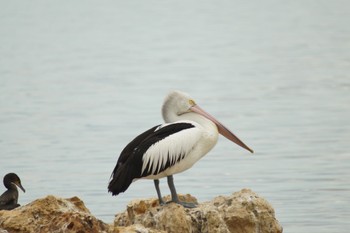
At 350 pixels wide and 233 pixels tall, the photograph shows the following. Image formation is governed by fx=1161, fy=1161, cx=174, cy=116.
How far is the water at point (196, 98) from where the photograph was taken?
537 inches

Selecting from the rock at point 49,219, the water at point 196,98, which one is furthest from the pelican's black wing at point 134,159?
the water at point 196,98

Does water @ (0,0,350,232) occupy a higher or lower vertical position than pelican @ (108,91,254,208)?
lower

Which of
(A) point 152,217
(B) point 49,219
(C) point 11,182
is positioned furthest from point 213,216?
(C) point 11,182

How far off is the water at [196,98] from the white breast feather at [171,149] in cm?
250

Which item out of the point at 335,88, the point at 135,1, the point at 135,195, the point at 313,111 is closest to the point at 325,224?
the point at 135,195

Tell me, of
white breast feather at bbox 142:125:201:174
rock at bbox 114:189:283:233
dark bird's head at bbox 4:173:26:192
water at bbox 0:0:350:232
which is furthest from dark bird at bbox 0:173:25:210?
water at bbox 0:0:350:232

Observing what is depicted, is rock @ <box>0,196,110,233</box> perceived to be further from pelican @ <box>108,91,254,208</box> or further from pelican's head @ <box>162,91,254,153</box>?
pelican's head @ <box>162,91,254,153</box>

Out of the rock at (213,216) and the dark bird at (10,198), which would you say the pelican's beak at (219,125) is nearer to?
the rock at (213,216)

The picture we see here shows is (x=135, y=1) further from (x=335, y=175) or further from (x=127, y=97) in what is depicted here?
(x=335, y=175)

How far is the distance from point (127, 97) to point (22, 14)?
34159 mm

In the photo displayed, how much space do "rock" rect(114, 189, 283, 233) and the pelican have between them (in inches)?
8.5

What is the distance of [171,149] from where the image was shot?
8664 mm

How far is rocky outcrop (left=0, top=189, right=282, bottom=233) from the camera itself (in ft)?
23.2

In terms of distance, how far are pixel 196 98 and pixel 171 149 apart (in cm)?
1646
